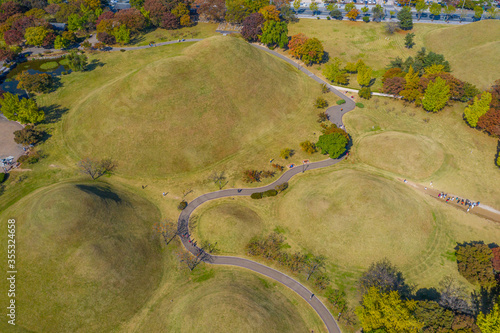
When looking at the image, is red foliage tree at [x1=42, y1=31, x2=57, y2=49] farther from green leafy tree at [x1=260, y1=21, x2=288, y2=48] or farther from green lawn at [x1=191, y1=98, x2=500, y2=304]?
green lawn at [x1=191, y1=98, x2=500, y2=304]

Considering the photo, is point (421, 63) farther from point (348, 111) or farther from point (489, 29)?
point (489, 29)

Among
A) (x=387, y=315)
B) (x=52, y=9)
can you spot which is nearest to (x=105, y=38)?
(x=52, y=9)

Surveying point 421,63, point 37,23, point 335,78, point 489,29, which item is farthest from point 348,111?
point 37,23

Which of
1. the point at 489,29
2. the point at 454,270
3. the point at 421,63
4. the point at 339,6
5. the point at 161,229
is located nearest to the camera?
the point at 454,270

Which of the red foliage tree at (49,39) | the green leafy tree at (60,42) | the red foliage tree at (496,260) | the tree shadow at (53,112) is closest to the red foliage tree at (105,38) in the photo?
the green leafy tree at (60,42)

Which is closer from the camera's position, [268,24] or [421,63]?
[421,63]

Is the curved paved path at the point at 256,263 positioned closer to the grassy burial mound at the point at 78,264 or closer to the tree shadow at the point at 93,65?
the grassy burial mound at the point at 78,264

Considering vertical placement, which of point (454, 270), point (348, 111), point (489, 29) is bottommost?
point (454, 270)
